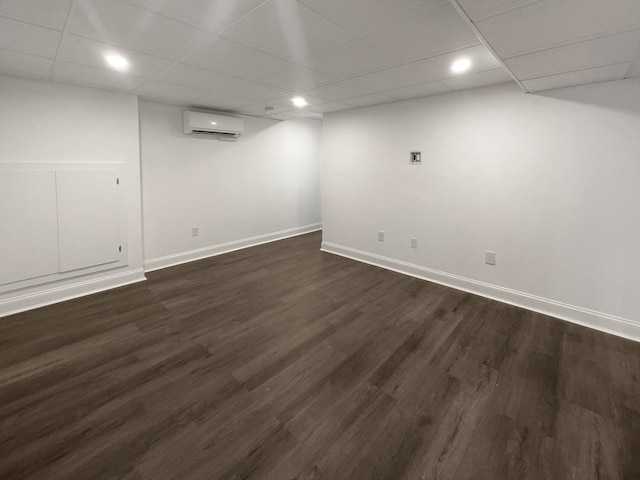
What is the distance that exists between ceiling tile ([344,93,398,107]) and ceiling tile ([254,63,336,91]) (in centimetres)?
87

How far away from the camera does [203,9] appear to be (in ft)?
5.92

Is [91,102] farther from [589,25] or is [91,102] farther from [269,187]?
[589,25]

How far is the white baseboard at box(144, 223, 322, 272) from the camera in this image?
4564 millimetres

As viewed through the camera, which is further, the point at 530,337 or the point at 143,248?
the point at 143,248

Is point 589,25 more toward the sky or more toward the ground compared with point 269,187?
more toward the sky

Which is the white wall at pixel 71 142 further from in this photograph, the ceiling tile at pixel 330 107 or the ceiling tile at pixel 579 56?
the ceiling tile at pixel 579 56

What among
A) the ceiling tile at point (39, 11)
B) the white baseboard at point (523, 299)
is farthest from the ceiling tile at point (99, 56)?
the white baseboard at point (523, 299)

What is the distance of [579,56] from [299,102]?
312cm

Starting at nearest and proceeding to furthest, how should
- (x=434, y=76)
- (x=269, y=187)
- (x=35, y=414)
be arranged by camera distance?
(x=35, y=414)
(x=434, y=76)
(x=269, y=187)

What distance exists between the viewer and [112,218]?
3.78 metres

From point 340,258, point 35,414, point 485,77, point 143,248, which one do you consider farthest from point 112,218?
point 485,77

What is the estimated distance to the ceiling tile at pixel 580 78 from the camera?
7.87ft

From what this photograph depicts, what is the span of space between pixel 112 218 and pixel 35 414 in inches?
97.8

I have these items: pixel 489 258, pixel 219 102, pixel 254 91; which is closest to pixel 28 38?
pixel 254 91
